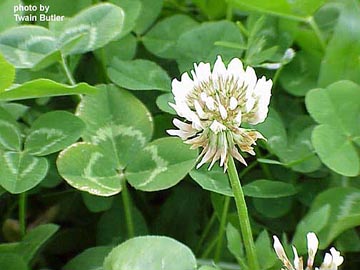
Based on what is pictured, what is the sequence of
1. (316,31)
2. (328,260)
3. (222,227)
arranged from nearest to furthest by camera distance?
(328,260)
(222,227)
(316,31)

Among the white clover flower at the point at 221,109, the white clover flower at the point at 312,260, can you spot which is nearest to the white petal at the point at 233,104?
the white clover flower at the point at 221,109

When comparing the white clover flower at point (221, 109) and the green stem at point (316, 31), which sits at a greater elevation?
the white clover flower at point (221, 109)

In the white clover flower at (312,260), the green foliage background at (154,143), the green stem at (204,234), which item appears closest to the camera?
the white clover flower at (312,260)

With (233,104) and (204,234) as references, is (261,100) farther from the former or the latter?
(204,234)

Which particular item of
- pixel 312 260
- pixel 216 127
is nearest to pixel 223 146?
pixel 216 127

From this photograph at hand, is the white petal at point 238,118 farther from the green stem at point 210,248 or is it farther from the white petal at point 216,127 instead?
the green stem at point 210,248

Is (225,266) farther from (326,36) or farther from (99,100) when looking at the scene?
(326,36)

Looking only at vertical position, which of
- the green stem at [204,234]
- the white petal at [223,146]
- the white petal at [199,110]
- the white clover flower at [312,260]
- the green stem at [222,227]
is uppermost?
the white petal at [199,110]
